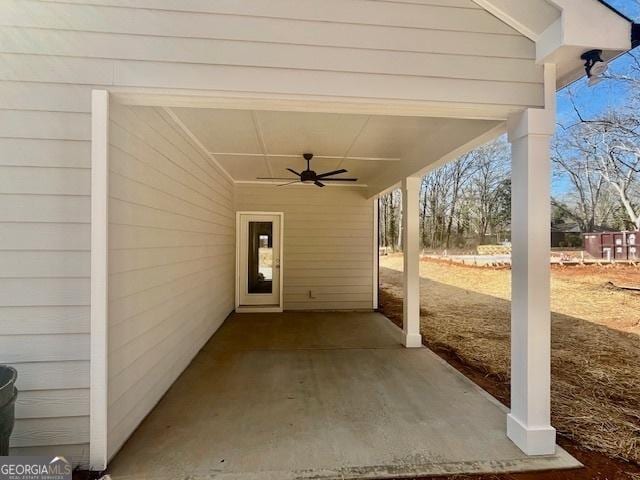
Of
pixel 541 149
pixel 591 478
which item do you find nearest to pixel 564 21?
pixel 541 149

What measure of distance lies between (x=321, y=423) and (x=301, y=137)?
2826 millimetres

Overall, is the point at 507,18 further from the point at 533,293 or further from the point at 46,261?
the point at 46,261

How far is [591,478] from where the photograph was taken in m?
1.93

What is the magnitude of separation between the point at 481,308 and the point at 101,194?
754 cm

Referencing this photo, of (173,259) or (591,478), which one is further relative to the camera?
(173,259)

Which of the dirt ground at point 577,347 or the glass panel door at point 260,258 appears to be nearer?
the dirt ground at point 577,347

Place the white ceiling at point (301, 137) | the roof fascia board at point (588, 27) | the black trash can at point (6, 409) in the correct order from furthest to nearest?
the white ceiling at point (301, 137) < the roof fascia board at point (588, 27) < the black trash can at point (6, 409)

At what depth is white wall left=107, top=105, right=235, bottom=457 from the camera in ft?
6.89

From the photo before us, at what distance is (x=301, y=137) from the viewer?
12.0 feet

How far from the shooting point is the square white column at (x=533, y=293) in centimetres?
216

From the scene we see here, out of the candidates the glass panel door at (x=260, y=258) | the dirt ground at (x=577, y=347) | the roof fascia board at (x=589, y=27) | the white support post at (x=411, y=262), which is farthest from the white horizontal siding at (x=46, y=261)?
the glass panel door at (x=260, y=258)

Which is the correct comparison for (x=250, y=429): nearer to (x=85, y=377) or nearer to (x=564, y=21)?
(x=85, y=377)

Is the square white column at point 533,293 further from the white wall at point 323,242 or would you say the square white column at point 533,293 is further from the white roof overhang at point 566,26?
the white wall at point 323,242

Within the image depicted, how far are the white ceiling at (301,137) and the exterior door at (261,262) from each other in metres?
1.75
